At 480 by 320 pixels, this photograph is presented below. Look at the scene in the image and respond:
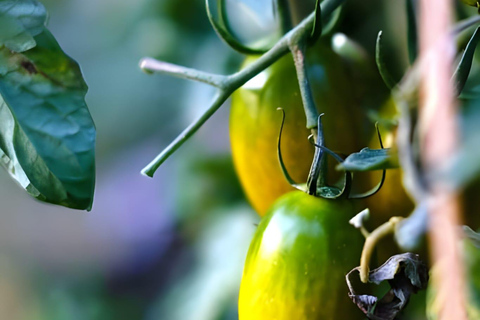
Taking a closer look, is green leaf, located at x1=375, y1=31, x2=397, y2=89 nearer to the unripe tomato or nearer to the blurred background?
the unripe tomato

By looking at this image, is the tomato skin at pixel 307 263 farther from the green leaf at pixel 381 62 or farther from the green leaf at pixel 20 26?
the green leaf at pixel 20 26

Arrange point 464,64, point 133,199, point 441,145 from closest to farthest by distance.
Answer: point 441,145, point 464,64, point 133,199

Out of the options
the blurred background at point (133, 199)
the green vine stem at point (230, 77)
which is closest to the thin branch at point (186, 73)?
the green vine stem at point (230, 77)

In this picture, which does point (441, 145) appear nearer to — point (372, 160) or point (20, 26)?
point (372, 160)

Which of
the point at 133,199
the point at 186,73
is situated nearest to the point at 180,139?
the point at 186,73

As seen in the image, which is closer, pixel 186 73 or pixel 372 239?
pixel 372 239

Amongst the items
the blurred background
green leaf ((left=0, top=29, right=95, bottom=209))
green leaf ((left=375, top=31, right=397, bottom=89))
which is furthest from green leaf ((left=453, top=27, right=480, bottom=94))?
the blurred background

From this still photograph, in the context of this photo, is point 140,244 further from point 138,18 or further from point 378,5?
point 378,5

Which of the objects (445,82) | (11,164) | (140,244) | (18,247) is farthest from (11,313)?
(445,82)
